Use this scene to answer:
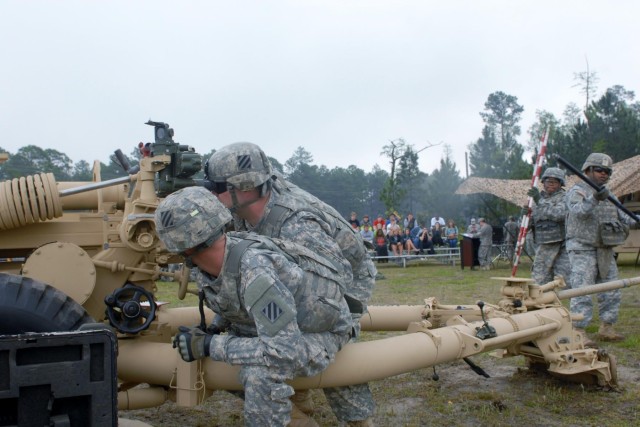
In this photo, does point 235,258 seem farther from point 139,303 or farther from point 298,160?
point 298,160

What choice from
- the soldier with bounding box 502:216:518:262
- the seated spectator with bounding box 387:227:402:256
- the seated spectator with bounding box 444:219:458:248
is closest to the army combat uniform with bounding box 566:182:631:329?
the soldier with bounding box 502:216:518:262

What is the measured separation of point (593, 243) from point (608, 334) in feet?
3.12

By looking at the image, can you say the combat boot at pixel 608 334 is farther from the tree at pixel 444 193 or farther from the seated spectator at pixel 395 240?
the tree at pixel 444 193

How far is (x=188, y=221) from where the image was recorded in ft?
9.50

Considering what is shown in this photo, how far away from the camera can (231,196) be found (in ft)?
12.2

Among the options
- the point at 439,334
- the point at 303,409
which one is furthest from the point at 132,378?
the point at 439,334

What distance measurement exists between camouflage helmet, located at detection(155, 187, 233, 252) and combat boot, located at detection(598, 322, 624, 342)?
202 inches

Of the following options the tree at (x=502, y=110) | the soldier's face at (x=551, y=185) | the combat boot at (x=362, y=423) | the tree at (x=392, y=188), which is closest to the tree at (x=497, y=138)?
the tree at (x=502, y=110)

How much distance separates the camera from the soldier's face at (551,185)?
24.4 feet

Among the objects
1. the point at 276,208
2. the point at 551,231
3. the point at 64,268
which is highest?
the point at 276,208

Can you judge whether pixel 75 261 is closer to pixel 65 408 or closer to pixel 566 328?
pixel 65 408

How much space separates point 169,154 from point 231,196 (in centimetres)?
60

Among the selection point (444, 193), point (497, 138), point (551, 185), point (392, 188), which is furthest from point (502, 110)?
point (551, 185)

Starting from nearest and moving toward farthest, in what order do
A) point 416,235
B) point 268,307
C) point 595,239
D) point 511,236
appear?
point 268,307 → point 595,239 → point 511,236 → point 416,235
